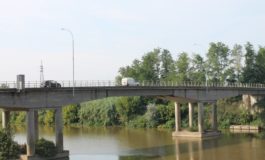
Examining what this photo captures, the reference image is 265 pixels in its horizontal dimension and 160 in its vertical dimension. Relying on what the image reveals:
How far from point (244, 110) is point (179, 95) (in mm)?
25626

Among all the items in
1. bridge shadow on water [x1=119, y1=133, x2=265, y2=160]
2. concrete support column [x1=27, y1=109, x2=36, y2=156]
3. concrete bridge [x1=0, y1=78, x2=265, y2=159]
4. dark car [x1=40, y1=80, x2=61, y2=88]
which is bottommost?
bridge shadow on water [x1=119, y1=133, x2=265, y2=160]

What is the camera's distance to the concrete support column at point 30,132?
49125mm

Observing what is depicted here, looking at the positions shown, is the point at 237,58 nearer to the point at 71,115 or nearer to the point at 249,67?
the point at 249,67

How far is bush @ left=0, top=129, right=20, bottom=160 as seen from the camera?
4760 cm

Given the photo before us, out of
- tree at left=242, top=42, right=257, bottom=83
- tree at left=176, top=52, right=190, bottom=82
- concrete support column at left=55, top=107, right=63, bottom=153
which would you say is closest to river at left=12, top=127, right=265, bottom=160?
concrete support column at left=55, top=107, right=63, bottom=153

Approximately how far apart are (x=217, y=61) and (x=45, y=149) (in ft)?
241

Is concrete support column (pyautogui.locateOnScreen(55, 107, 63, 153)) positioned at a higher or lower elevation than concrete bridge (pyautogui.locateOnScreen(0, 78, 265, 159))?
lower

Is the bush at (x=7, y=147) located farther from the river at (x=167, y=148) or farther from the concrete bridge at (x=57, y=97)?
the river at (x=167, y=148)

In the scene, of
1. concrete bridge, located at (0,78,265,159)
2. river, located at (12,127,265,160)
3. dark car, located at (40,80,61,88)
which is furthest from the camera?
dark car, located at (40,80,61,88)

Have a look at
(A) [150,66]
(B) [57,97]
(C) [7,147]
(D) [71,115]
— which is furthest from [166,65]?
(C) [7,147]

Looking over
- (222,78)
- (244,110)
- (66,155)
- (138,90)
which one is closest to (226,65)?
(222,78)

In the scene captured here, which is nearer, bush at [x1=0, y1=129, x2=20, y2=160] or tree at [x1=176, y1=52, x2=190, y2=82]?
bush at [x1=0, y1=129, x2=20, y2=160]

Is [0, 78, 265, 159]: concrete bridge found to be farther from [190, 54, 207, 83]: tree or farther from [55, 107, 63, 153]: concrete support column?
[190, 54, 207, 83]: tree

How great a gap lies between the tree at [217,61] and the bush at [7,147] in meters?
74.1
